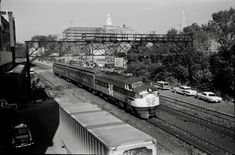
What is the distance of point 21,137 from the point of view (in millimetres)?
15438

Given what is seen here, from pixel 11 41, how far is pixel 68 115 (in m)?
34.5

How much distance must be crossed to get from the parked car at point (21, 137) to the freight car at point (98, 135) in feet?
7.10

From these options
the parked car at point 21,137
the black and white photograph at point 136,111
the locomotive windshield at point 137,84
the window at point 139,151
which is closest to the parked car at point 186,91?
the black and white photograph at point 136,111

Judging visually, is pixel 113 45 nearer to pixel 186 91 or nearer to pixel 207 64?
pixel 186 91

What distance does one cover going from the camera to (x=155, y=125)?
18688 millimetres

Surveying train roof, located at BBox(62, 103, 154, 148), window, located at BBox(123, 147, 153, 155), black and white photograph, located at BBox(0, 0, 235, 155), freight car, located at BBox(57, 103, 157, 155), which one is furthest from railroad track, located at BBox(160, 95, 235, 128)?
window, located at BBox(123, 147, 153, 155)

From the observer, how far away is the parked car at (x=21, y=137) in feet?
49.4

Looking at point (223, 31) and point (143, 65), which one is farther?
point (143, 65)

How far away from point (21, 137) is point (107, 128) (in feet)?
24.4

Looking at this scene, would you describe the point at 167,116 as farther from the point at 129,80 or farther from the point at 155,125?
the point at 129,80

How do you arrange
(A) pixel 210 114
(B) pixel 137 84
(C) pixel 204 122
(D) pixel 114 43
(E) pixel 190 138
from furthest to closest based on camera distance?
(D) pixel 114 43
(A) pixel 210 114
(B) pixel 137 84
(C) pixel 204 122
(E) pixel 190 138

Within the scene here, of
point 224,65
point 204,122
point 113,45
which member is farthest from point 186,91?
point 204,122

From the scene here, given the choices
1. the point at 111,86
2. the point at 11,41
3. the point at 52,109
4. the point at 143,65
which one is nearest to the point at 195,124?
the point at 111,86

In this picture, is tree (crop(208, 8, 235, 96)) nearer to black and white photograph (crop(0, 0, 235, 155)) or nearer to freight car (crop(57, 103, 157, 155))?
black and white photograph (crop(0, 0, 235, 155))
